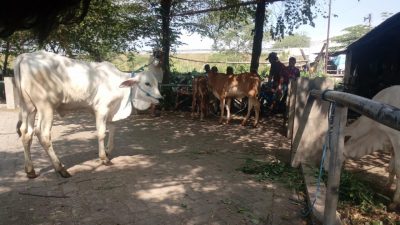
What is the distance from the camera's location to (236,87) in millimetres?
9992

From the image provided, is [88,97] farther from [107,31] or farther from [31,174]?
[107,31]

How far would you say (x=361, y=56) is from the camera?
46.3ft

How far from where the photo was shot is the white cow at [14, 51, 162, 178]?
4711 millimetres

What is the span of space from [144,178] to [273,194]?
63.6 inches

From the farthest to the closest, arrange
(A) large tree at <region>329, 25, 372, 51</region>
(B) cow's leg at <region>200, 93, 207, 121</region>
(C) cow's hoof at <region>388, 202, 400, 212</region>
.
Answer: (A) large tree at <region>329, 25, 372, 51</region>, (B) cow's leg at <region>200, 93, 207, 121</region>, (C) cow's hoof at <region>388, 202, 400, 212</region>

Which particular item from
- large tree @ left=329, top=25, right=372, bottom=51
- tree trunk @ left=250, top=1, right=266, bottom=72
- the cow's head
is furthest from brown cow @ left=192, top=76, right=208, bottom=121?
large tree @ left=329, top=25, right=372, bottom=51

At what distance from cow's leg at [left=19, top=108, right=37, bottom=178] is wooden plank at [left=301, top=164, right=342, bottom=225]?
10.9ft

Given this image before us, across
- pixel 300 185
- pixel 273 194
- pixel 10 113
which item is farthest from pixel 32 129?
pixel 10 113

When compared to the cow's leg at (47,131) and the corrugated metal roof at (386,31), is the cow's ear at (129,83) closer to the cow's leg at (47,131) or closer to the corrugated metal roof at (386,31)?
the cow's leg at (47,131)

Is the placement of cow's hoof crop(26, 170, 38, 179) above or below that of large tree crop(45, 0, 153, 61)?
below

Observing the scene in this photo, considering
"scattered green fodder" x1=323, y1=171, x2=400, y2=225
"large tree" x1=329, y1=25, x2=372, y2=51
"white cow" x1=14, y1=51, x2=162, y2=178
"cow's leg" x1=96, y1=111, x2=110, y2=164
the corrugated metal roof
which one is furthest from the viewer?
"large tree" x1=329, y1=25, x2=372, y2=51

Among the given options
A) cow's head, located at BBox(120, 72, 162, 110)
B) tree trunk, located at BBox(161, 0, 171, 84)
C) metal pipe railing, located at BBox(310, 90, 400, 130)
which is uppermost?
tree trunk, located at BBox(161, 0, 171, 84)

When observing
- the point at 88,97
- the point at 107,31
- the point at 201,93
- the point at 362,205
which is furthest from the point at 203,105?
the point at 362,205

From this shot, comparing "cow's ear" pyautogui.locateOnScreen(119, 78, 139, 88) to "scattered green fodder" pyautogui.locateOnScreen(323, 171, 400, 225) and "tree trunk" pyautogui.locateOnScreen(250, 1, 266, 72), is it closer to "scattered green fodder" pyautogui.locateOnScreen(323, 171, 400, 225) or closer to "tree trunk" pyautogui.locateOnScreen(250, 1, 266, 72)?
"scattered green fodder" pyautogui.locateOnScreen(323, 171, 400, 225)
